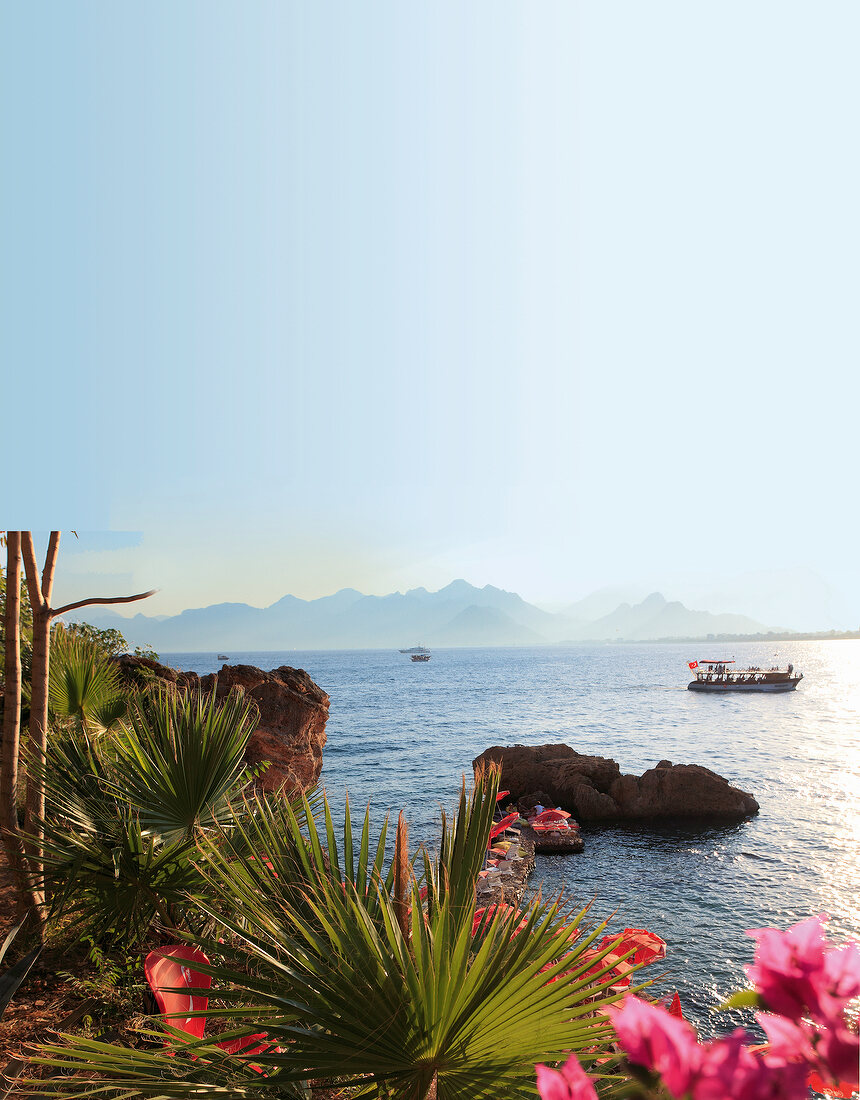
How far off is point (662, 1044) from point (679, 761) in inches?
1836

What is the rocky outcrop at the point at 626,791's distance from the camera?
25.1m

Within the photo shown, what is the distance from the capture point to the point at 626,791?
25578 mm

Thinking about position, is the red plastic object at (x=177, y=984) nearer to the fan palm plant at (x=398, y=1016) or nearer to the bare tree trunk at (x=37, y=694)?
the fan palm plant at (x=398, y=1016)

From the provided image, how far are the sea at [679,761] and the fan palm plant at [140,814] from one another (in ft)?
5.98

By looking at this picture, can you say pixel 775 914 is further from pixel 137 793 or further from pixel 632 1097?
pixel 632 1097

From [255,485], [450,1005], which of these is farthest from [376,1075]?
[255,485]

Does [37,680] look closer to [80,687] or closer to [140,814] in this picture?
[140,814]

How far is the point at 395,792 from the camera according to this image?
105ft

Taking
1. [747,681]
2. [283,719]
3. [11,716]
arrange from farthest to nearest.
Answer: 1. [747,681]
2. [283,719]
3. [11,716]

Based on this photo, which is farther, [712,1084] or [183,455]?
[183,455]

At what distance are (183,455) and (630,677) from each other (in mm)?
116530

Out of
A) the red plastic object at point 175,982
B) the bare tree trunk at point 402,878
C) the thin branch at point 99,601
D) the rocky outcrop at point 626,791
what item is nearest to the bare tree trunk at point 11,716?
the thin branch at point 99,601

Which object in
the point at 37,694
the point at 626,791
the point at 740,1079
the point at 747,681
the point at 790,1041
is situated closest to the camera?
the point at 740,1079

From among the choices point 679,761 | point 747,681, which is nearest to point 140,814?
point 679,761
